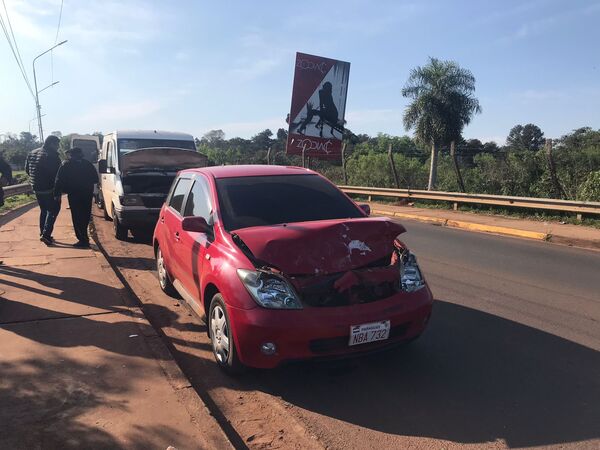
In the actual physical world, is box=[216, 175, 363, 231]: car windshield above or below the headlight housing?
above

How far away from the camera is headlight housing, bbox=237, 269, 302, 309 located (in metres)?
3.60

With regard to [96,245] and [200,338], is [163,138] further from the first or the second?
[200,338]

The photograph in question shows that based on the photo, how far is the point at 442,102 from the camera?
23266 mm

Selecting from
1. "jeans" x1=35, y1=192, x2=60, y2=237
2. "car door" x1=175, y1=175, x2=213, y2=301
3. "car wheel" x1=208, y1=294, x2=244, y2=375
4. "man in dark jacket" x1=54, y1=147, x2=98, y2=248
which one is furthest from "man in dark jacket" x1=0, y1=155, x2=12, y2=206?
"car wheel" x1=208, y1=294, x2=244, y2=375

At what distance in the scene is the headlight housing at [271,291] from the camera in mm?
3596

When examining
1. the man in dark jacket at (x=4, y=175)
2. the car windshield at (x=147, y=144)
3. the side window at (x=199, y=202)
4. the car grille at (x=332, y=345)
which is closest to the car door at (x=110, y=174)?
the car windshield at (x=147, y=144)

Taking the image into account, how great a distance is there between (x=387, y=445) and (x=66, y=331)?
3.32 m

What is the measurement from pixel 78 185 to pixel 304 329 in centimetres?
695

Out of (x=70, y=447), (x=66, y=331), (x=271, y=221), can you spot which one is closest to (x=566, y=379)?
(x=271, y=221)

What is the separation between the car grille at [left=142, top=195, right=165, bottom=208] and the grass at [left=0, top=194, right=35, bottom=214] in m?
7.84

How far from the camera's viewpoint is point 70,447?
2.98 m

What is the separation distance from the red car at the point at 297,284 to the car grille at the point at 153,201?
229 inches

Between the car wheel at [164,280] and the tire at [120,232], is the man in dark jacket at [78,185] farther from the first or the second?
the car wheel at [164,280]

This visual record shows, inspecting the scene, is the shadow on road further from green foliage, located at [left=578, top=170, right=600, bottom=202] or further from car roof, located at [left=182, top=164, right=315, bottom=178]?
green foliage, located at [left=578, top=170, right=600, bottom=202]
